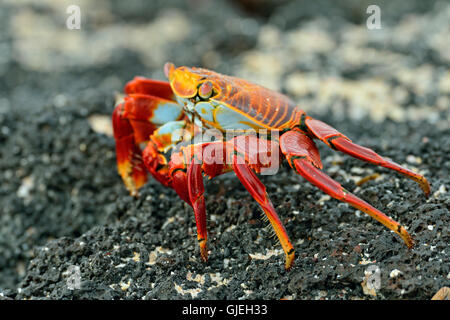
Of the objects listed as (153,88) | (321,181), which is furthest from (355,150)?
(153,88)

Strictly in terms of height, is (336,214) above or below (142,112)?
below

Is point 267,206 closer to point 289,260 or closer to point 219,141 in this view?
point 289,260

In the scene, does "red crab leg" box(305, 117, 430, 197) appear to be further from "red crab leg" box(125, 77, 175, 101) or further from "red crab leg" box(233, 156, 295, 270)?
"red crab leg" box(125, 77, 175, 101)

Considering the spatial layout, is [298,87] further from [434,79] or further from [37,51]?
[37,51]

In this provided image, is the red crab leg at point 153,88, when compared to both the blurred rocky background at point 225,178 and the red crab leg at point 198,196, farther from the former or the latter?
the red crab leg at point 198,196

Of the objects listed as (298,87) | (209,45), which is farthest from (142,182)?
(209,45)

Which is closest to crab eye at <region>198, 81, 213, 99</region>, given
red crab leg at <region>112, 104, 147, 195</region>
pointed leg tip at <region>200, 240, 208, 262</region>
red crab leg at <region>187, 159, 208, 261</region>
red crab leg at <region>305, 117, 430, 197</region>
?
red crab leg at <region>187, 159, 208, 261</region>

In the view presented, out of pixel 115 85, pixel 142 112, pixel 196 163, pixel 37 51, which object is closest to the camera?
pixel 196 163
